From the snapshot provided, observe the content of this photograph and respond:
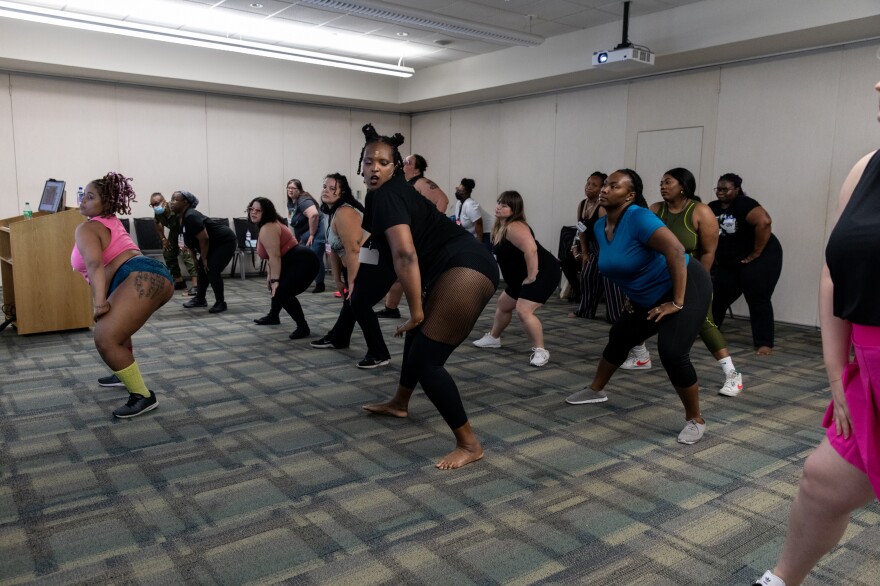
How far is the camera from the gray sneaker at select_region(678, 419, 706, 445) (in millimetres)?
3234

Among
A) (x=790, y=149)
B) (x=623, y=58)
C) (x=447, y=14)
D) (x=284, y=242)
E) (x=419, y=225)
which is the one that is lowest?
(x=284, y=242)

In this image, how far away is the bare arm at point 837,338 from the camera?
1420 millimetres

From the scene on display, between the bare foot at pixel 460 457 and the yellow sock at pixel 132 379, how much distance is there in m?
1.78

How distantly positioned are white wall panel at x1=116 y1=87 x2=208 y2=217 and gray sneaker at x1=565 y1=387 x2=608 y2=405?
745 centimetres

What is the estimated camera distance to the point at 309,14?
7176 millimetres

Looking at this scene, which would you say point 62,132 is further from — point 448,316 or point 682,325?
Result: point 682,325

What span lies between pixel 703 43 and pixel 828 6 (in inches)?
45.0

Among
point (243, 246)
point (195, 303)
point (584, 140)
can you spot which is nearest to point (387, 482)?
point (195, 303)

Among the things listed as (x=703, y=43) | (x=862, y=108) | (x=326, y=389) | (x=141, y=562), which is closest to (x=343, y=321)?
(x=326, y=389)

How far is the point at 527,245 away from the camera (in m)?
4.60

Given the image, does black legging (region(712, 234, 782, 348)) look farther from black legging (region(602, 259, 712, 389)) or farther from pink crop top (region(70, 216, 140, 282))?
pink crop top (region(70, 216, 140, 282))

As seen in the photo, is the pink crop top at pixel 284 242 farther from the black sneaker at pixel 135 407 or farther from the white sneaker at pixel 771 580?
the white sneaker at pixel 771 580

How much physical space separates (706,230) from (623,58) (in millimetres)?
2920

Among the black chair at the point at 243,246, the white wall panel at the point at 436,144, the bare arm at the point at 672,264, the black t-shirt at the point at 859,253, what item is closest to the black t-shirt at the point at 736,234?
the bare arm at the point at 672,264
